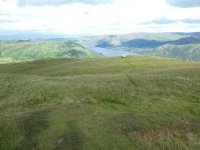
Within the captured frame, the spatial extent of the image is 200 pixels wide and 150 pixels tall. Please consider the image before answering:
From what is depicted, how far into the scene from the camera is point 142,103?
39438 mm

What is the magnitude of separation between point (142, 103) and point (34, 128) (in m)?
16.7

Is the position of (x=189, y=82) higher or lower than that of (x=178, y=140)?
lower

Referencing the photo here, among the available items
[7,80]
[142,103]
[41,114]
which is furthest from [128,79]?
A: [41,114]

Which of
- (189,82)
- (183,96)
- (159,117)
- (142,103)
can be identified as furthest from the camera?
(189,82)

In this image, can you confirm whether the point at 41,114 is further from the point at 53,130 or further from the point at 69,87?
the point at 69,87

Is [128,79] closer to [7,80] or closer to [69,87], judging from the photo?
[69,87]

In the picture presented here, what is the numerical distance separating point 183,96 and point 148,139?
79.0ft

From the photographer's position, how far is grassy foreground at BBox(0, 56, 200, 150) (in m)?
23.2

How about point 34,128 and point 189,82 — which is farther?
point 189,82

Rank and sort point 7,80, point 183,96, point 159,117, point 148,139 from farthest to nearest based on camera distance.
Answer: point 7,80
point 183,96
point 159,117
point 148,139

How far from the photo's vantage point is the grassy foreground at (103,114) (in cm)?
2319

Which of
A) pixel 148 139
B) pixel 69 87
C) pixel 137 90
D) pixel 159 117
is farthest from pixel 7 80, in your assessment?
pixel 148 139

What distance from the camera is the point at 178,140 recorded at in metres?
23.4

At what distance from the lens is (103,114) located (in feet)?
105
